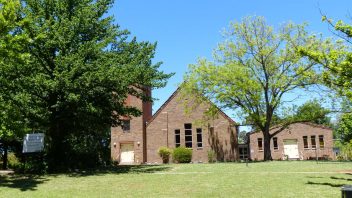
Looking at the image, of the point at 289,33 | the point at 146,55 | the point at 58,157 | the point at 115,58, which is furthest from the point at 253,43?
the point at 58,157

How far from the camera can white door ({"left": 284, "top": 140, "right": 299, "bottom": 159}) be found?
5453 cm

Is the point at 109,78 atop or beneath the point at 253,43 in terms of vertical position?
beneath

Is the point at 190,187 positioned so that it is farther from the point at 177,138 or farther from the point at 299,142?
the point at 299,142

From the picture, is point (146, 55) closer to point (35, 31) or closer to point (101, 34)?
point (101, 34)

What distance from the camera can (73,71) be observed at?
72.6 ft

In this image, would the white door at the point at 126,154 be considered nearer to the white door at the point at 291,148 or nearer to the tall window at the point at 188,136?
the tall window at the point at 188,136

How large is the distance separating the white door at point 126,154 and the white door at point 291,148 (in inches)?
825

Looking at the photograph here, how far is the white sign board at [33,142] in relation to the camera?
24.4 metres

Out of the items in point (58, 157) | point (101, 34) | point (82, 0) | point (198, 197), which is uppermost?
point (82, 0)

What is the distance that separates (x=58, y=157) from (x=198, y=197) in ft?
50.0

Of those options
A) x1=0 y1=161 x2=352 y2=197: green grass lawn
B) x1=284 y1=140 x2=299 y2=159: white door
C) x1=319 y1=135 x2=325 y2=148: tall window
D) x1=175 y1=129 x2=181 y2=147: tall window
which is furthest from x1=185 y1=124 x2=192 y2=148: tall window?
x1=0 y1=161 x2=352 y2=197: green grass lawn

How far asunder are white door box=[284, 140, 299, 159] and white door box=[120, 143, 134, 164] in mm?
20967

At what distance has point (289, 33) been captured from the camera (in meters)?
36.5

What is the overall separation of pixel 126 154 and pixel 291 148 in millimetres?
22219
